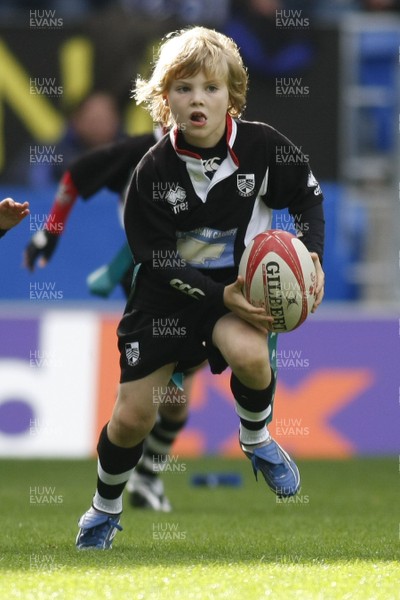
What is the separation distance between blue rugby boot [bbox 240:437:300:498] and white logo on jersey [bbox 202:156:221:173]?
105cm

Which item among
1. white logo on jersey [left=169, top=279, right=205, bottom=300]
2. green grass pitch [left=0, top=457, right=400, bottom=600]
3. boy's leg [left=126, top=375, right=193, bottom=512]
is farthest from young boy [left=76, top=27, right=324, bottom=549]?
boy's leg [left=126, top=375, right=193, bottom=512]

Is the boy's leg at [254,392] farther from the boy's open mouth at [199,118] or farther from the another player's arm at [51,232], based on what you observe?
the another player's arm at [51,232]

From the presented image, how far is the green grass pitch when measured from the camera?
13.6ft

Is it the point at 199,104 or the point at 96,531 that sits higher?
the point at 199,104

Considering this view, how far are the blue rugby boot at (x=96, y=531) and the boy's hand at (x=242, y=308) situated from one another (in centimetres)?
100

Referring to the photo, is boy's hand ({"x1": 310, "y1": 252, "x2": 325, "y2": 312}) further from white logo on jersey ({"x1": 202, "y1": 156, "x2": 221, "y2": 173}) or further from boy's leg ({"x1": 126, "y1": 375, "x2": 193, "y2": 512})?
boy's leg ({"x1": 126, "y1": 375, "x2": 193, "y2": 512})

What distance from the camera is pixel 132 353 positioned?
5.19 metres

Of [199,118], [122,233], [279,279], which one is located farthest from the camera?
[122,233]

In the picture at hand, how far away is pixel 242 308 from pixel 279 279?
0.56 ft

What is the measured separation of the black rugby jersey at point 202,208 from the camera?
5.14 m

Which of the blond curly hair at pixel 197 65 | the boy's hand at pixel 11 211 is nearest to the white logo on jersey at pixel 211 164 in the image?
the blond curly hair at pixel 197 65

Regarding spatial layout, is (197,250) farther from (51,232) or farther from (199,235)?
(51,232)

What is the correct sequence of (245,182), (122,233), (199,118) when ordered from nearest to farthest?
(199,118) → (245,182) → (122,233)

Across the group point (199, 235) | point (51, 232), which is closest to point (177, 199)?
point (199, 235)
